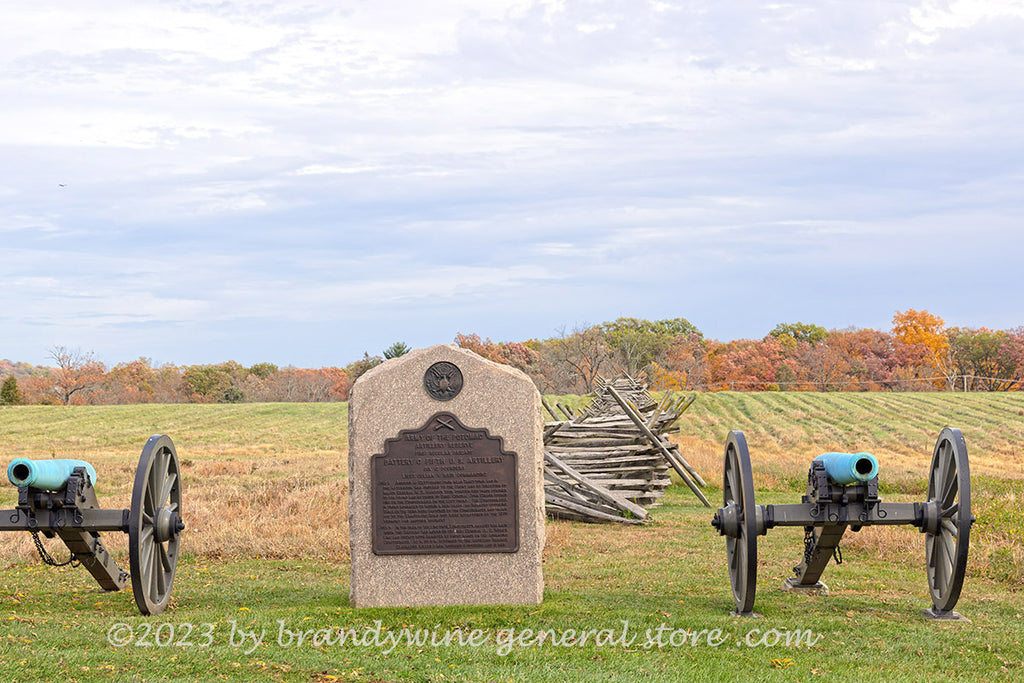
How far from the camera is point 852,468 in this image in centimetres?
711

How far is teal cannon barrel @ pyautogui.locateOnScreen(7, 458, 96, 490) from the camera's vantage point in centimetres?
683

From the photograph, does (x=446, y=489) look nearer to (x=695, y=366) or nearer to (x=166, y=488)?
(x=166, y=488)

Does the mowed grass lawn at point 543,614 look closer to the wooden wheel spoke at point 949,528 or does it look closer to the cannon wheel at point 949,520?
the cannon wheel at point 949,520

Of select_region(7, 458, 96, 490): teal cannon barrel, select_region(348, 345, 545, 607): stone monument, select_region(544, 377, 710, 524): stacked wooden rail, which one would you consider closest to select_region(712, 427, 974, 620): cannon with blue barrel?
select_region(348, 345, 545, 607): stone monument

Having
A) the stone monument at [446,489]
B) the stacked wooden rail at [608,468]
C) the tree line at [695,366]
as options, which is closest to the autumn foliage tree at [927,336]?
the tree line at [695,366]

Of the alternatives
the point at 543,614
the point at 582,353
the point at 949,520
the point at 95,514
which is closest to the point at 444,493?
the point at 543,614

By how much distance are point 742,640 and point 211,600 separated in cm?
460

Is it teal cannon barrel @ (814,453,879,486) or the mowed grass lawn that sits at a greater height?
teal cannon barrel @ (814,453,879,486)

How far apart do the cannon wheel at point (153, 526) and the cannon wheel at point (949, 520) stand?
6.09 meters

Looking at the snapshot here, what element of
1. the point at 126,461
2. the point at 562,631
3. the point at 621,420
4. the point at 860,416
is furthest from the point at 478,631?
the point at 860,416

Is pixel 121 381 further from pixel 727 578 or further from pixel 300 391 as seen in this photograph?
pixel 727 578

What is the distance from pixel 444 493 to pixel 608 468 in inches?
411

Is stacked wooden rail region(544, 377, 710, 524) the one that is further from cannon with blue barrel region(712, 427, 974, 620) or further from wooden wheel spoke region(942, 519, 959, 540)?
wooden wheel spoke region(942, 519, 959, 540)

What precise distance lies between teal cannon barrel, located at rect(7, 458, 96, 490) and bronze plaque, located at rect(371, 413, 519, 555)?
7.71 ft
